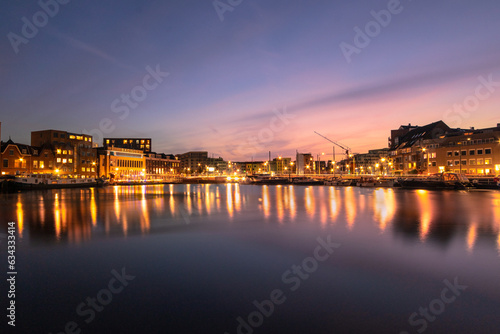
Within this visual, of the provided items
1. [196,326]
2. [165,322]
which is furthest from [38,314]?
[196,326]

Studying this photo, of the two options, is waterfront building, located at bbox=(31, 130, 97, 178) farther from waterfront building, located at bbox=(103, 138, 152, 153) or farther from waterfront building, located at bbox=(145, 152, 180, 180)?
waterfront building, located at bbox=(103, 138, 152, 153)

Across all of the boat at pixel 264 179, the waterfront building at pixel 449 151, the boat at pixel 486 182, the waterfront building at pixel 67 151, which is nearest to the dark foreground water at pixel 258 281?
the boat at pixel 486 182

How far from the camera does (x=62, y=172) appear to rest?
328 ft

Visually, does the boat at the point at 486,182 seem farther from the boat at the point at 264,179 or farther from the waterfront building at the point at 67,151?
the waterfront building at the point at 67,151

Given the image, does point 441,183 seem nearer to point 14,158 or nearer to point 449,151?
point 449,151

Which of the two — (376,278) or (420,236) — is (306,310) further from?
(420,236)

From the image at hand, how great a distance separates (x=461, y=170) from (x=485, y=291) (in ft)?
294

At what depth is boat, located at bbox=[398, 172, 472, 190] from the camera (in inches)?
2608

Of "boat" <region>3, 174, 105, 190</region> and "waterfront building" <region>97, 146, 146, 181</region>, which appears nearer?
"boat" <region>3, 174, 105, 190</region>

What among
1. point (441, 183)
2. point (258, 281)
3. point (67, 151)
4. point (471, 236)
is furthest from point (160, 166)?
point (258, 281)

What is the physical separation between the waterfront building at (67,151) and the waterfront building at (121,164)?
11.3 meters

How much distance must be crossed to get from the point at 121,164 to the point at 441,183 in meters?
125

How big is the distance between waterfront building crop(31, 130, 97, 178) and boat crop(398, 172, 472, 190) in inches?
4237

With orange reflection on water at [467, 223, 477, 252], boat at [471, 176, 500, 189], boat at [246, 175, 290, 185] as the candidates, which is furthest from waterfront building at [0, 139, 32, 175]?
boat at [471, 176, 500, 189]
